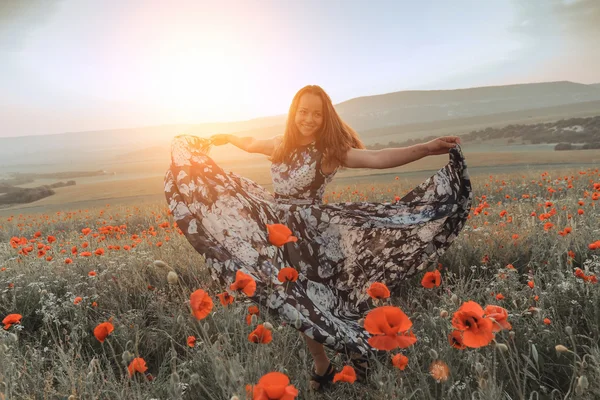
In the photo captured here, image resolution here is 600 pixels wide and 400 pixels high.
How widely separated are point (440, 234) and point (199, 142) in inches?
82.4

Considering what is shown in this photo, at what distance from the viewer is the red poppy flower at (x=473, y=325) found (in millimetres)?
1240

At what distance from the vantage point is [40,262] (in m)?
4.32

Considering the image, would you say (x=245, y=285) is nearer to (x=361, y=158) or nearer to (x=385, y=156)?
(x=385, y=156)

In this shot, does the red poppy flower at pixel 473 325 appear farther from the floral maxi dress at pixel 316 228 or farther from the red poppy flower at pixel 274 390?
the floral maxi dress at pixel 316 228

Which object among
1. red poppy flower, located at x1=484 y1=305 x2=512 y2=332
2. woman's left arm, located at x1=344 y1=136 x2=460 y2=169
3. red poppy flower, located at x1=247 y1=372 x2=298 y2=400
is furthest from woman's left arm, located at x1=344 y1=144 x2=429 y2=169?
red poppy flower, located at x1=247 y1=372 x2=298 y2=400

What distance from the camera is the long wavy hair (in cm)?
326

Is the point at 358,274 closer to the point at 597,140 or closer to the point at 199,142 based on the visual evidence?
the point at 199,142

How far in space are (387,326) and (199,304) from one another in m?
0.65

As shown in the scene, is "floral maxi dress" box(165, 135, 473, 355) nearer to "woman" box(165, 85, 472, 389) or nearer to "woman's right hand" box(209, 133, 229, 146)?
"woman" box(165, 85, 472, 389)

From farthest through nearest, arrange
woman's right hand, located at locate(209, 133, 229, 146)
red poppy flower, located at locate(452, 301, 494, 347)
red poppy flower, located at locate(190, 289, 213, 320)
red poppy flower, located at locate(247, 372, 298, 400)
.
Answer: woman's right hand, located at locate(209, 133, 229, 146)
red poppy flower, located at locate(190, 289, 213, 320)
red poppy flower, located at locate(452, 301, 494, 347)
red poppy flower, located at locate(247, 372, 298, 400)

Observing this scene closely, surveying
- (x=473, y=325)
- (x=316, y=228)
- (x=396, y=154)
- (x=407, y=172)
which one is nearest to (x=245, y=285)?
(x=473, y=325)

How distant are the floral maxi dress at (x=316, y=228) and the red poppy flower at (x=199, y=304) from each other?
2.26ft

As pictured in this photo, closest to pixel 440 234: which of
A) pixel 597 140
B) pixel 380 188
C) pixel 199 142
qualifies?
pixel 199 142

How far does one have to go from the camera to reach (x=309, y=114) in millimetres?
3225
